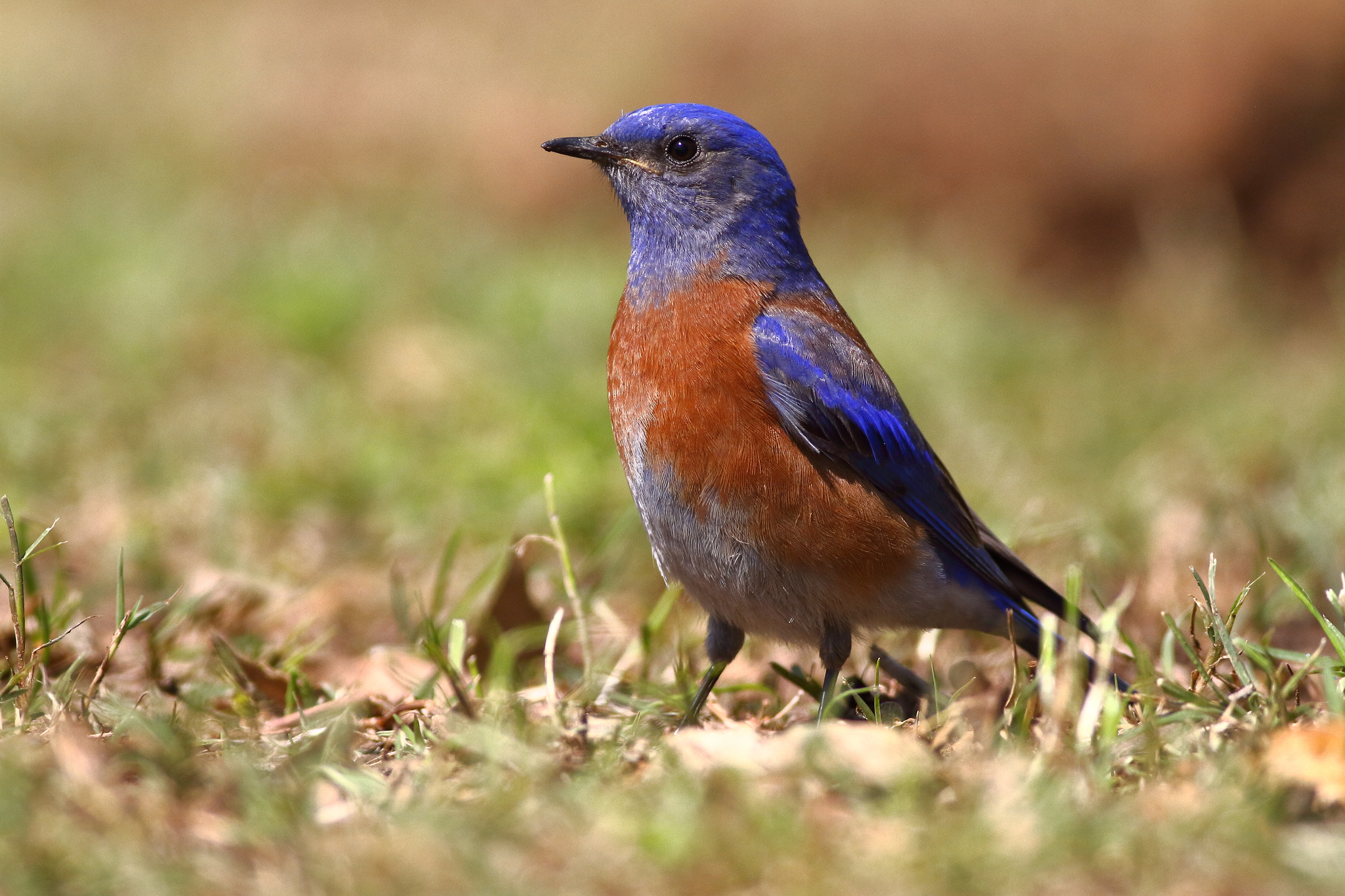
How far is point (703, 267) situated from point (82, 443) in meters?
3.06

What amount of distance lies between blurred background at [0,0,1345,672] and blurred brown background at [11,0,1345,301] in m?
0.03

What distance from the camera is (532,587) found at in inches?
196

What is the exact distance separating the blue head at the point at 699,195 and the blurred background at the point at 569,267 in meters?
1.03

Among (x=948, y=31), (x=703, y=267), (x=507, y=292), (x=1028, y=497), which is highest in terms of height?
(x=948, y=31)

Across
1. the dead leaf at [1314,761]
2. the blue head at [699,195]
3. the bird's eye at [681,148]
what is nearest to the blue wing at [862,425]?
the blue head at [699,195]

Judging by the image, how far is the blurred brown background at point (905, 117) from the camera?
10039 millimetres

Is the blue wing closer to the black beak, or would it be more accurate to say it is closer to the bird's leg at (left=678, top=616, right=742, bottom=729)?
the bird's leg at (left=678, top=616, right=742, bottom=729)

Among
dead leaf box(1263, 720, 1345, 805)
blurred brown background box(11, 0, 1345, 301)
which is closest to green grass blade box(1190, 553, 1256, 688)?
dead leaf box(1263, 720, 1345, 805)

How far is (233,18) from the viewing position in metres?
12.7

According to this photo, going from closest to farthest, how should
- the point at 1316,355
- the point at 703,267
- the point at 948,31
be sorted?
1. the point at 703,267
2. the point at 1316,355
3. the point at 948,31

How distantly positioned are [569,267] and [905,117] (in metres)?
3.64

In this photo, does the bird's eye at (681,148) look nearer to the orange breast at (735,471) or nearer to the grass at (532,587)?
the orange breast at (735,471)

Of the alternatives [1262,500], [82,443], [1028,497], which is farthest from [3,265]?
[1262,500]

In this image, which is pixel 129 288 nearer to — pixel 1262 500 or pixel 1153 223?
pixel 1262 500
